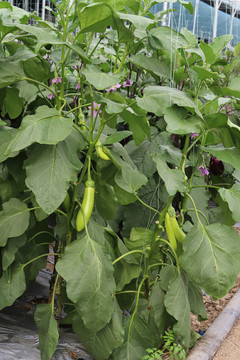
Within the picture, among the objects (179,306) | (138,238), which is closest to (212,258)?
(179,306)

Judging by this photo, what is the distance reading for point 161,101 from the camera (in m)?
1.42

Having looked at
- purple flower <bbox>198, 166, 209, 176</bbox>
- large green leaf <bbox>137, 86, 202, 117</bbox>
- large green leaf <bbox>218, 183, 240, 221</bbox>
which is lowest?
purple flower <bbox>198, 166, 209, 176</bbox>

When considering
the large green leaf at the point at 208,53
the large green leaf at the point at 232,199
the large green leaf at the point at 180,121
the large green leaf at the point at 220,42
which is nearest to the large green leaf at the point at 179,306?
the large green leaf at the point at 232,199

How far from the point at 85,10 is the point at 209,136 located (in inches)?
29.4

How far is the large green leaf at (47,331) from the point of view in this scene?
148cm

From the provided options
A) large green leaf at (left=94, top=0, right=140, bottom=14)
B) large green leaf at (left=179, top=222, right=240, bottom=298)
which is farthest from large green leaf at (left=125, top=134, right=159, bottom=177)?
large green leaf at (left=94, top=0, right=140, bottom=14)

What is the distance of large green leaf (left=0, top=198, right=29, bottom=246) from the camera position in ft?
4.95

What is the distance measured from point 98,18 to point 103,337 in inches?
39.7

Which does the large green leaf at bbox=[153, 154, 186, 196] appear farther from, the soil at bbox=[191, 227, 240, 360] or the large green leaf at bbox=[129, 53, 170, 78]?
the soil at bbox=[191, 227, 240, 360]

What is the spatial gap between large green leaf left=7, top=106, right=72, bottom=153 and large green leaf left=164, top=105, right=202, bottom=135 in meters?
0.29

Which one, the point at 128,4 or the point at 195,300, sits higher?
the point at 128,4

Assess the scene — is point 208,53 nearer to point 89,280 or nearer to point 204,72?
point 204,72

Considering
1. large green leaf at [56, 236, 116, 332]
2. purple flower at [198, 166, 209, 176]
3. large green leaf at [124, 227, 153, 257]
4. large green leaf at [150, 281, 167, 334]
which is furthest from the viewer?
purple flower at [198, 166, 209, 176]

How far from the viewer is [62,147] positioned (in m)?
1.43
